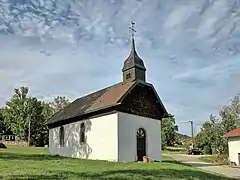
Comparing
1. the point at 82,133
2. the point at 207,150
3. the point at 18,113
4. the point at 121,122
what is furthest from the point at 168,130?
the point at 121,122

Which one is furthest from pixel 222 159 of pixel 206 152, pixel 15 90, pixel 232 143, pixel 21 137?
pixel 15 90

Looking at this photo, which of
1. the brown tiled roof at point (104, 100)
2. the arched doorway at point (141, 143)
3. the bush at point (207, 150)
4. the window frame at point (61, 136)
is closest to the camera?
the brown tiled roof at point (104, 100)

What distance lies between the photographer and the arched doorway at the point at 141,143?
86.0 ft

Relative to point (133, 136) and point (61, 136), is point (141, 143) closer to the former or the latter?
point (133, 136)

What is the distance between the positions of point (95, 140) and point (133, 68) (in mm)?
6784

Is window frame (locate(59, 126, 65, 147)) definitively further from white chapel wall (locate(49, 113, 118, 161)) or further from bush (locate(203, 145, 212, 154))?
bush (locate(203, 145, 212, 154))

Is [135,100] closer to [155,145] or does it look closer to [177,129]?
[155,145]

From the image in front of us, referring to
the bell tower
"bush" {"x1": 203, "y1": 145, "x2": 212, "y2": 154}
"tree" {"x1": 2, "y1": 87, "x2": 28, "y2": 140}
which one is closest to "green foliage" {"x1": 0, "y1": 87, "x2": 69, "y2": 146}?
"tree" {"x1": 2, "y1": 87, "x2": 28, "y2": 140}

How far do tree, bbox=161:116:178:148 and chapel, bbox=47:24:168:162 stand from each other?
145 feet

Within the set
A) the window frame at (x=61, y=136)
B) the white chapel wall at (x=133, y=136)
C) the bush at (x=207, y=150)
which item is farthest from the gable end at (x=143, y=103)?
the bush at (x=207, y=150)

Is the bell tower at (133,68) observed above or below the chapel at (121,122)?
above

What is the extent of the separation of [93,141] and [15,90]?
44.0 m

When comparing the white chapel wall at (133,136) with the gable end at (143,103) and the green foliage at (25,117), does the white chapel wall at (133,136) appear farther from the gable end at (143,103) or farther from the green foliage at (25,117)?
the green foliage at (25,117)

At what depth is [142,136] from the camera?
26.9 m
